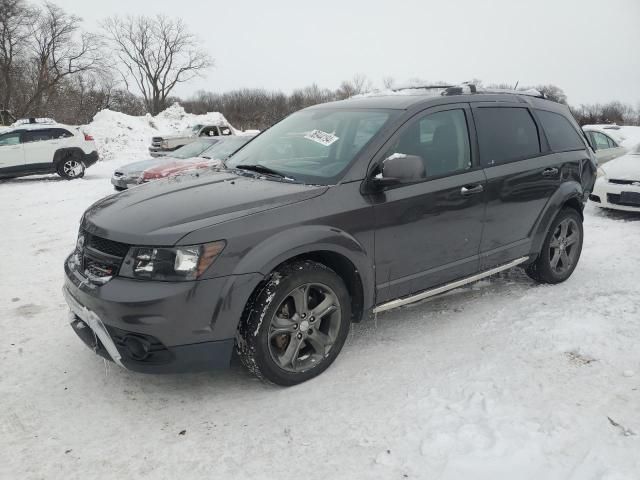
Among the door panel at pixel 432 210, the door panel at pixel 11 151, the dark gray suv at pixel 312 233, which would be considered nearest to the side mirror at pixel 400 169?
the dark gray suv at pixel 312 233

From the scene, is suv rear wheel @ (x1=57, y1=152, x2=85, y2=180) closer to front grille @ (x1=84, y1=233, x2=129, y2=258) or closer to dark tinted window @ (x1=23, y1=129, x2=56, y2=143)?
dark tinted window @ (x1=23, y1=129, x2=56, y2=143)

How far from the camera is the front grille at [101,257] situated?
9.50 feet

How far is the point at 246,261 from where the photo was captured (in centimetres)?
284

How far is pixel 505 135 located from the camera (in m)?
4.32

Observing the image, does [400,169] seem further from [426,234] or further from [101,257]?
[101,257]

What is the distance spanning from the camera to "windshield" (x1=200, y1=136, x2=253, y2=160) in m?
10.7

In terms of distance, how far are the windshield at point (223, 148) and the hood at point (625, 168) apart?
6960 millimetres

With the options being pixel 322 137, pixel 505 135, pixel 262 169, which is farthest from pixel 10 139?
pixel 505 135

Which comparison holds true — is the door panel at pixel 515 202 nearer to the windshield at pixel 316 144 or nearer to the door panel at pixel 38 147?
the windshield at pixel 316 144

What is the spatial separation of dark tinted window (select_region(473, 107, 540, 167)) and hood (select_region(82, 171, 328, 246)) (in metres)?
1.64

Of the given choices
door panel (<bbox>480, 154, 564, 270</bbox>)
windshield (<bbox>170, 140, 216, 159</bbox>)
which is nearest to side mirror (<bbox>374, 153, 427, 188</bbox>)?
door panel (<bbox>480, 154, 564, 270</bbox>)

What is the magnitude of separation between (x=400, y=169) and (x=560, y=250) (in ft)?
8.44

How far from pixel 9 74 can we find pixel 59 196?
30861 mm

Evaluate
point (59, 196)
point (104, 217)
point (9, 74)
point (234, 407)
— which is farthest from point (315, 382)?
point (9, 74)
